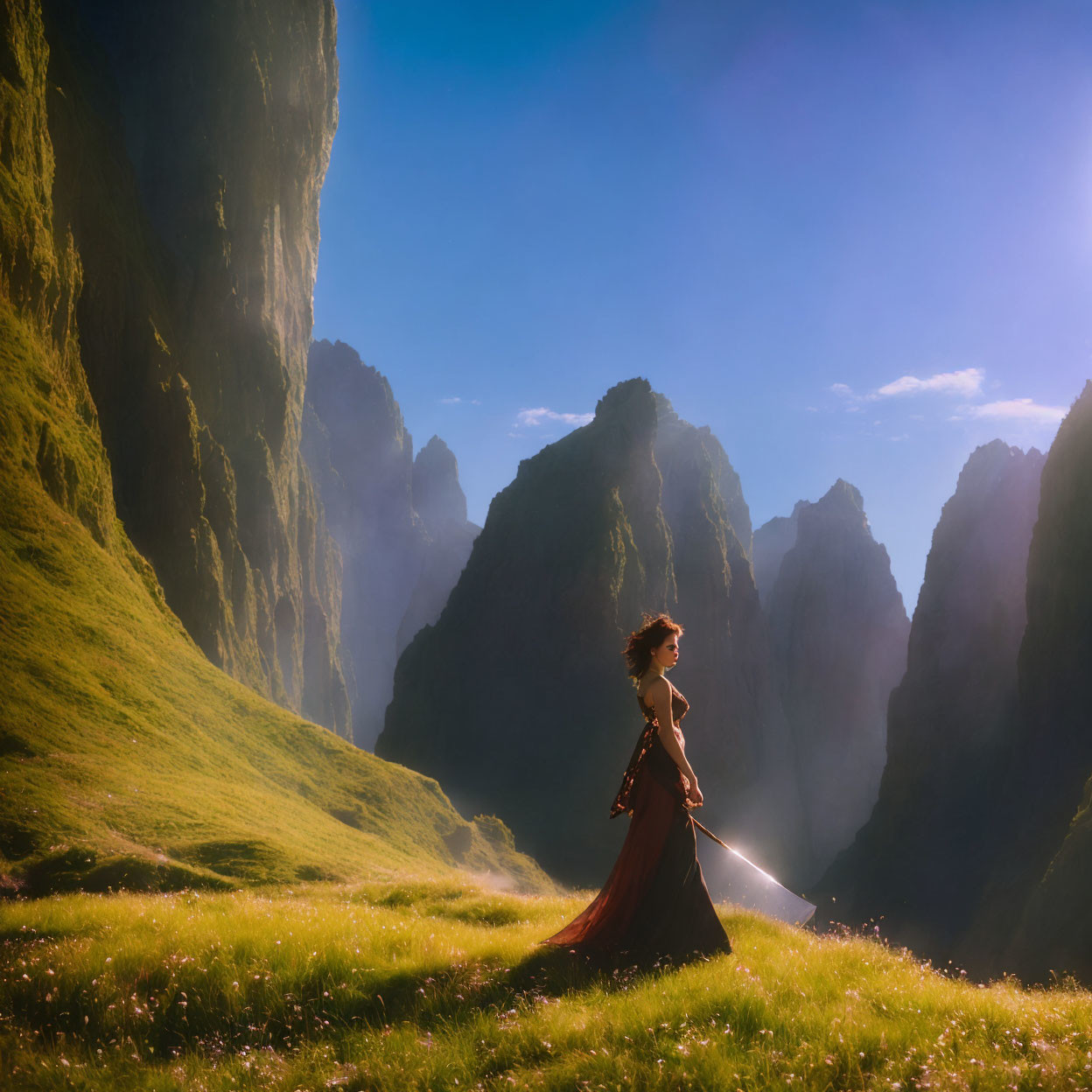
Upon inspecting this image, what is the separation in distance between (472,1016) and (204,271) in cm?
5604

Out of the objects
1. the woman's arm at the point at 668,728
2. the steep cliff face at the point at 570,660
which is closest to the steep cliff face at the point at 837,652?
the steep cliff face at the point at 570,660

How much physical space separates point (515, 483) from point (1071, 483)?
216 ft

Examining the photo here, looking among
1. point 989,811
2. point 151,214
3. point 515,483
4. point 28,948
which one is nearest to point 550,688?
point 515,483

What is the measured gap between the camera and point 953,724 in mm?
82562

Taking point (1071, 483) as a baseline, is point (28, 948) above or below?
below

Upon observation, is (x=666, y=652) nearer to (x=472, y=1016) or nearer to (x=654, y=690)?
(x=654, y=690)

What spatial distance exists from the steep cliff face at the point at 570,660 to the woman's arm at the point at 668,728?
72647 millimetres

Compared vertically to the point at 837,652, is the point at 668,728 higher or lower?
lower

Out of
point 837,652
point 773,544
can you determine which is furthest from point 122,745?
point 773,544

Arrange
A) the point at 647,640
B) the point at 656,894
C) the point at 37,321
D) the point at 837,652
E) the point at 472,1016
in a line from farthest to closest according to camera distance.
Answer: the point at 837,652
the point at 37,321
the point at 647,640
the point at 656,894
the point at 472,1016

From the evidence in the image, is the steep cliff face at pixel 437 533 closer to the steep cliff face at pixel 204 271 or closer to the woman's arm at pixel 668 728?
the steep cliff face at pixel 204 271

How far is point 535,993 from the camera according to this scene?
5297 millimetres

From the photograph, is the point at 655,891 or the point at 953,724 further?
the point at 953,724

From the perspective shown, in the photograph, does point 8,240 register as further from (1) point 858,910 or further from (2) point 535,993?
(1) point 858,910
